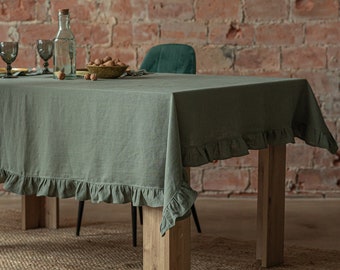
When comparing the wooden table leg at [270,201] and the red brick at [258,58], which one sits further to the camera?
the red brick at [258,58]

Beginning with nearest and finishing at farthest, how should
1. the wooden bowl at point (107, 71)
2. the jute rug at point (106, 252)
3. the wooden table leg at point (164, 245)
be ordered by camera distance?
the wooden table leg at point (164, 245)
the wooden bowl at point (107, 71)
the jute rug at point (106, 252)

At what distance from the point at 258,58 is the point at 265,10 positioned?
0.30m

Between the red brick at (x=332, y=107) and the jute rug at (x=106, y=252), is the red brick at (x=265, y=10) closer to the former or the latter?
the red brick at (x=332, y=107)

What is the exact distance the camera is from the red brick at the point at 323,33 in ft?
16.5

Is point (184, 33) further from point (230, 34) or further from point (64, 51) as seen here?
point (64, 51)

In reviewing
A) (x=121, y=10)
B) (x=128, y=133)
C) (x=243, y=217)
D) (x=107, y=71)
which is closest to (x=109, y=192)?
(x=128, y=133)

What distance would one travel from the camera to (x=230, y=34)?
5129mm

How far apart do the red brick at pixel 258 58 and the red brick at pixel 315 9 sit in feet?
0.88

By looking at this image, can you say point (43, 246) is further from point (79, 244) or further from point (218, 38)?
point (218, 38)

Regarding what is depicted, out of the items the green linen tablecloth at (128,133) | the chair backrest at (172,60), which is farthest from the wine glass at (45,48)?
the chair backrest at (172,60)

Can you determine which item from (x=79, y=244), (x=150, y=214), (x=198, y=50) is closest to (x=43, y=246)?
(x=79, y=244)

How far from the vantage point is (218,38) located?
5.13 m

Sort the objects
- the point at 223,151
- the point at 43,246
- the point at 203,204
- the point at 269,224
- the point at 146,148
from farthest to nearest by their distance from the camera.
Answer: the point at 203,204, the point at 43,246, the point at 269,224, the point at 223,151, the point at 146,148

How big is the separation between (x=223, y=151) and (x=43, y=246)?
141 centimetres
